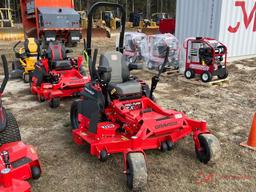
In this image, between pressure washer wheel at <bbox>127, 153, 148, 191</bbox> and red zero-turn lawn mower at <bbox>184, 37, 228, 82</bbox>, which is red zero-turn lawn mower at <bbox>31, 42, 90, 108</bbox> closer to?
red zero-turn lawn mower at <bbox>184, 37, 228, 82</bbox>

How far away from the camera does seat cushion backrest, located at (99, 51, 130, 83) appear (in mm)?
4824

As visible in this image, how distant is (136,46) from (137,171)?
8316mm

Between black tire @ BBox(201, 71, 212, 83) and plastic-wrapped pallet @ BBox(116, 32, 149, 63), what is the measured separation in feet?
8.83

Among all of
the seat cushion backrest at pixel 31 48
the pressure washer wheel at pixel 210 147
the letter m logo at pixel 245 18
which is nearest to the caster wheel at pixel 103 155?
the pressure washer wheel at pixel 210 147

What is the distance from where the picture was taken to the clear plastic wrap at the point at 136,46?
10844 millimetres

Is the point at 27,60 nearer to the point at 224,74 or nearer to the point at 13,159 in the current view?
the point at 224,74

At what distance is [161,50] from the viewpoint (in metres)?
10.1

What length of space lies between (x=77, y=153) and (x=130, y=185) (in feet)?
4.38

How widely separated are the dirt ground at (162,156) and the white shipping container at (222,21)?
4362 millimetres

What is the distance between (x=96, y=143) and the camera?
3.90 m

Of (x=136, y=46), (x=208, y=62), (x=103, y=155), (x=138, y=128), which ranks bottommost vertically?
(x=103, y=155)

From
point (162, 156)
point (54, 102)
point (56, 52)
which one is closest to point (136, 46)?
point (56, 52)

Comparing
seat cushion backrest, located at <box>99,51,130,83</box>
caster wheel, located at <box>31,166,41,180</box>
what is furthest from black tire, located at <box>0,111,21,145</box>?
seat cushion backrest, located at <box>99,51,130,83</box>

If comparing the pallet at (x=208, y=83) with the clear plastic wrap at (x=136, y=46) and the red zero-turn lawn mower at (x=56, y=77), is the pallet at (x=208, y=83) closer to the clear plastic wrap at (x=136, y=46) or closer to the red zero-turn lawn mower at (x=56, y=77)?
the clear plastic wrap at (x=136, y=46)
